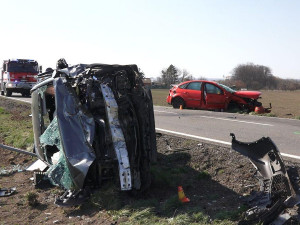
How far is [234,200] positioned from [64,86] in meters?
2.66

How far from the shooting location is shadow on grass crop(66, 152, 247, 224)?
4.13 metres

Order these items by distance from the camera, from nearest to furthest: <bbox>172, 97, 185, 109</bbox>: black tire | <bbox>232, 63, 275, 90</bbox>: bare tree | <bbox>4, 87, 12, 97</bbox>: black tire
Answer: <bbox>172, 97, 185, 109</bbox>: black tire
<bbox>4, 87, 12, 97</bbox>: black tire
<bbox>232, 63, 275, 90</bbox>: bare tree

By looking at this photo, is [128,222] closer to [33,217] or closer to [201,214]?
[201,214]

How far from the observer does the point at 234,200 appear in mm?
4668

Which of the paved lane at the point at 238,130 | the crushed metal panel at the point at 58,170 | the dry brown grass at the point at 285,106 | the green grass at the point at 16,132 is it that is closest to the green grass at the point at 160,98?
the dry brown grass at the point at 285,106

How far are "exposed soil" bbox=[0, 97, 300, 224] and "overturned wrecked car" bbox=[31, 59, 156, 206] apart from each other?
296mm

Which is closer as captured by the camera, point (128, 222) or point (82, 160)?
point (128, 222)

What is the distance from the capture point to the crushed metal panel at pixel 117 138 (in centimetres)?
453

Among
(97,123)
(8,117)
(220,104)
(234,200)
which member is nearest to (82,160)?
(97,123)

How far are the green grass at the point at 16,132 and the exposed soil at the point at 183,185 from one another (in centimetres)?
200

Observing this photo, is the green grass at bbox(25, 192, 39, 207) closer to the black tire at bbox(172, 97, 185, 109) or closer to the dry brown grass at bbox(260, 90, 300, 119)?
the dry brown grass at bbox(260, 90, 300, 119)

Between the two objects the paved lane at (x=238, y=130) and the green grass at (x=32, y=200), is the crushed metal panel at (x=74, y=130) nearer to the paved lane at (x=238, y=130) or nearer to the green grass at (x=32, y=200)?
the green grass at (x=32, y=200)

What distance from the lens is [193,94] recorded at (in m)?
16.8

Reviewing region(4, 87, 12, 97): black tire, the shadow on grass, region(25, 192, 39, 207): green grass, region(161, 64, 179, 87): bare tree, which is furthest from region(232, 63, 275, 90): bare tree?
region(25, 192, 39, 207): green grass
